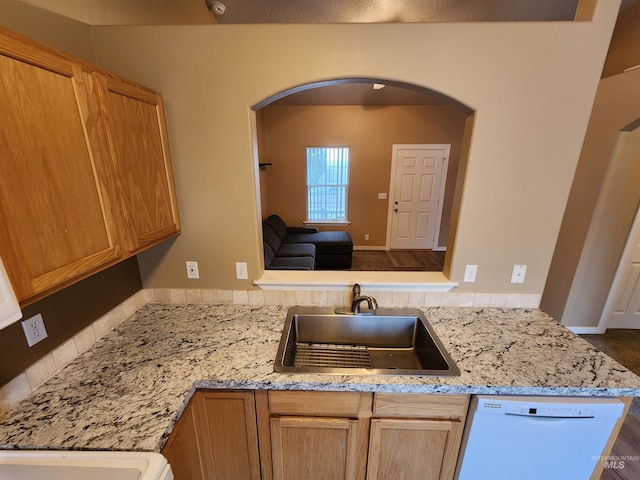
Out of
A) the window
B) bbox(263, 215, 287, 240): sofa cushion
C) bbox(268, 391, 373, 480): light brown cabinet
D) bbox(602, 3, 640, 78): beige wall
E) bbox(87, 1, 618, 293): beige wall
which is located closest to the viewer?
bbox(268, 391, 373, 480): light brown cabinet

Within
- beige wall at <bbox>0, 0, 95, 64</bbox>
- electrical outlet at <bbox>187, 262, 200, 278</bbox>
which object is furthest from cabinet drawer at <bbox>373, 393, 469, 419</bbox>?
beige wall at <bbox>0, 0, 95, 64</bbox>

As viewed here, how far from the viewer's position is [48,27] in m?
1.03

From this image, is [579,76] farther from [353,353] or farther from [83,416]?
[83,416]

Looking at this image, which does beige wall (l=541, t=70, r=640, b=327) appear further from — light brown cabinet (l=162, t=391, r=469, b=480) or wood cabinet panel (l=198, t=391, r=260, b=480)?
wood cabinet panel (l=198, t=391, r=260, b=480)

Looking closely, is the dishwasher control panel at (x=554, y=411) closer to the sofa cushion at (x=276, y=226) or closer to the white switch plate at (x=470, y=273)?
the white switch plate at (x=470, y=273)

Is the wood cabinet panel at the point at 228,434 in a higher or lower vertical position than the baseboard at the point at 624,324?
higher

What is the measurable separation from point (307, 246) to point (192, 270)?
2.72 m

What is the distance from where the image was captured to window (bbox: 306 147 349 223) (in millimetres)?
5219

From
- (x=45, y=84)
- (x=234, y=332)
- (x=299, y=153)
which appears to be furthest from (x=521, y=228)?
(x=299, y=153)

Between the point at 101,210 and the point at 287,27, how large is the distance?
1198 millimetres

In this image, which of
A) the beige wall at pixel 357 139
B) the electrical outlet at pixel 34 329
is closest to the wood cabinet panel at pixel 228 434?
the electrical outlet at pixel 34 329

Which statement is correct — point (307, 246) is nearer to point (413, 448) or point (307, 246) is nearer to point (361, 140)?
point (361, 140)

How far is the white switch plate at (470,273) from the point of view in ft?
5.08

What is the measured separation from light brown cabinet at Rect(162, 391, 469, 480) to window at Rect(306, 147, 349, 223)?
4.58 metres
